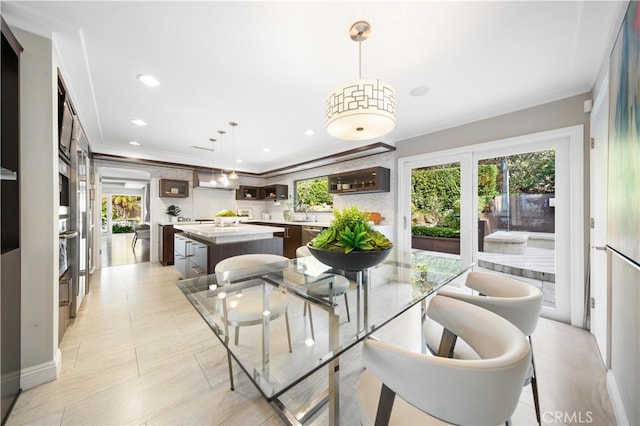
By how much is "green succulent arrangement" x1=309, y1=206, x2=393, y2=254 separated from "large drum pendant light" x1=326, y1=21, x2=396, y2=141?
0.56 metres

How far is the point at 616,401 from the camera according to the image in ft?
4.79

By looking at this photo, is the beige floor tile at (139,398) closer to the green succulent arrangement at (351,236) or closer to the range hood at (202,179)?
the green succulent arrangement at (351,236)

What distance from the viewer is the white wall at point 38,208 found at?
1620 millimetres

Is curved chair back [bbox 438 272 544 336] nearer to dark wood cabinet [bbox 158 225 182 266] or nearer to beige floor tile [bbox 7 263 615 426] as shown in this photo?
beige floor tile [bbox 7 263 615 426]

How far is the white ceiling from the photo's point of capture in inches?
62.8

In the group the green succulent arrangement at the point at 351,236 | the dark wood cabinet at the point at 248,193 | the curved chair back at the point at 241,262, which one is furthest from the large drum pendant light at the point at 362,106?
the dark wood cabinet at the point at 248,193

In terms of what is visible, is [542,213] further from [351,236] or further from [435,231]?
[351,236]

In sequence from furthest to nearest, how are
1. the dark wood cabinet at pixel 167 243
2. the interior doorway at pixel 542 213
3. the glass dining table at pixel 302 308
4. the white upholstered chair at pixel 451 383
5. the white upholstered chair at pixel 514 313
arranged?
1. the dark wood cabinet at pixel 167 243
2. the interior doorway at pixel 542 213
3. the white upholstered chair at pixel 514 313
4. the glass dining table at pixel 302 308
5. the white upholstered chair at pixel 451 383

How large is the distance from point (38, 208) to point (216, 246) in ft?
5.42

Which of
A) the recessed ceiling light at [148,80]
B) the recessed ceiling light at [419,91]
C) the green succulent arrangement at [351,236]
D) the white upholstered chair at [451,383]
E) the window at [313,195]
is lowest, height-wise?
the white upholstered chair at [451,383]

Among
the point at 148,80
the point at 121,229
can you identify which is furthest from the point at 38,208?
the point at 121,229

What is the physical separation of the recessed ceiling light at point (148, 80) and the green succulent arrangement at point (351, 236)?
2368 mm

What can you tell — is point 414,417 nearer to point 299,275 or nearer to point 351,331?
point 351,331

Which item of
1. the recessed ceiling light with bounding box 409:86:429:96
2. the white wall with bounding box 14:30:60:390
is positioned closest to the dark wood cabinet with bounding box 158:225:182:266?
the white wall with bounding box 14:30:60:390
